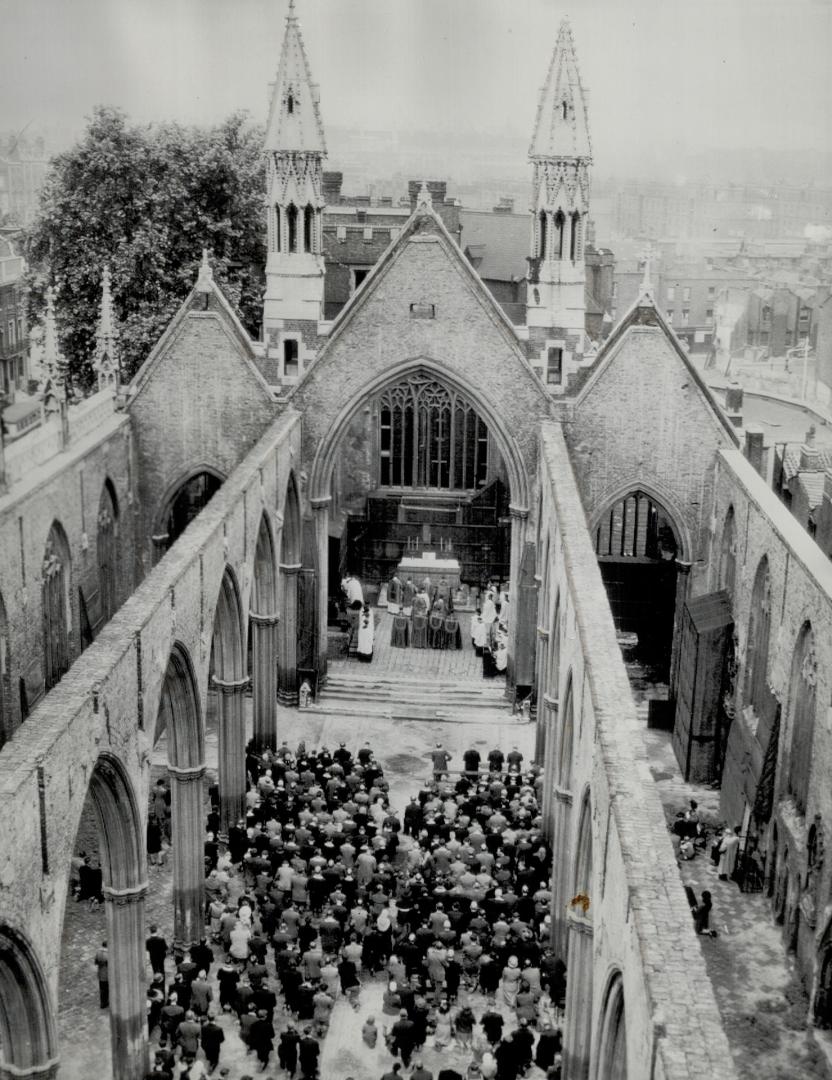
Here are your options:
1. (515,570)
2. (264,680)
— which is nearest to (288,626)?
(264,680)

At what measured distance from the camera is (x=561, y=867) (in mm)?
25078

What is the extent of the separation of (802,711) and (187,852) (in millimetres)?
11295

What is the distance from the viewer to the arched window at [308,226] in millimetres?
37406

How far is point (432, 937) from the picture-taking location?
24766 millimetres

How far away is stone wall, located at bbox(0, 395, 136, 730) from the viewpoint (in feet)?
91.0

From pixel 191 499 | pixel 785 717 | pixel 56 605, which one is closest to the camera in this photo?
pixel 785 717

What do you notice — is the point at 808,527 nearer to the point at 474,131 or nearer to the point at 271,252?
the point at 271,252

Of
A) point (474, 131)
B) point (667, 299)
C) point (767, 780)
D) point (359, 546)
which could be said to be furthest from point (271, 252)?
point (667, 299)

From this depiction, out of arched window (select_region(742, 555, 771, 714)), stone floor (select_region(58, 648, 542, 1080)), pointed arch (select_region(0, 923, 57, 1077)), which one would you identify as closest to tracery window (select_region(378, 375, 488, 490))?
stone floor (select_region(58, 648, 542, 1080))

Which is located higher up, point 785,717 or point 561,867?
point 785,717

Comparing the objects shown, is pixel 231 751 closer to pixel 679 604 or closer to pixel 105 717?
pixel 105 717

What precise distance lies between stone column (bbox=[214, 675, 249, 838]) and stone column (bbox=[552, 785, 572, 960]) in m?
7.47

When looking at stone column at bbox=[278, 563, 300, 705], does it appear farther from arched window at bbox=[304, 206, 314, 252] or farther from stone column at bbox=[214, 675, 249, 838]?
arched window at bbox=[304, 206, 314, 252]

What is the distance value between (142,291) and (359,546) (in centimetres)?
1048
